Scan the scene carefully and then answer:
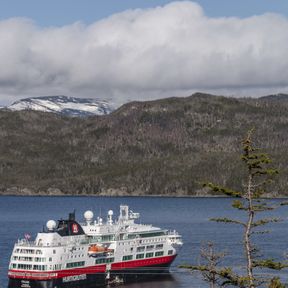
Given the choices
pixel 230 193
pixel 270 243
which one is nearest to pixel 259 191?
pixel 230 193

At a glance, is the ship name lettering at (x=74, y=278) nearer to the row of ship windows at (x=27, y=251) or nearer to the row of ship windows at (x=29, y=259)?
the row of ship windows at (x=29, y=259)

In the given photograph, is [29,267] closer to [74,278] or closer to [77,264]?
[74,278]

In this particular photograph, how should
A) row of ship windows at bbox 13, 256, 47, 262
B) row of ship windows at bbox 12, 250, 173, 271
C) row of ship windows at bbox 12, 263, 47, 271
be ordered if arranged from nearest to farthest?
1. row of ship windows at bbox 12, 263, 47, 271
2. row of ship windows at bbox 12, 250, 173, 271
3. row of ship windows at bbox 13, 256, 47, 262

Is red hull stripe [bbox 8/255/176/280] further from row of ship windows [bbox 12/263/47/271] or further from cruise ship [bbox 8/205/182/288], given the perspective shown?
row of ship windows [bbox 12/263/47/271]

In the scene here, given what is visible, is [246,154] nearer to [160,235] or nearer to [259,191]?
[259,191]

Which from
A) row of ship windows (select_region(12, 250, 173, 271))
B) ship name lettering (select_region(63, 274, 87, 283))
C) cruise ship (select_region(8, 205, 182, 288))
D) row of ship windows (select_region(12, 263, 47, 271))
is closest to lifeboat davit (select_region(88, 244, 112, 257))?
cruise ship (select_region(8, 205, 182, 288))

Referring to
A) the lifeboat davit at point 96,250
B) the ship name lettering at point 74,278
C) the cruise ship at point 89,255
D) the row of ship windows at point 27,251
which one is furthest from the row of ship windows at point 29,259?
the lifeboat davit at point 96,250

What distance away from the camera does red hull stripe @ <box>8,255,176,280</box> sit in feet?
362

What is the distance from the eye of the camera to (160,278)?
126562 mm

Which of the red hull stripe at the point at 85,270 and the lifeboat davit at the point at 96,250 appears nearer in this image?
the red hull stripe at the point at 85,270

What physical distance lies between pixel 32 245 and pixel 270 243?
8459 cm

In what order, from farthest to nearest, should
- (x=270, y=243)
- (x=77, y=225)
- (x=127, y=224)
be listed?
(x=270, y=243) < (x=127, y=224) < (x=77, y=225)

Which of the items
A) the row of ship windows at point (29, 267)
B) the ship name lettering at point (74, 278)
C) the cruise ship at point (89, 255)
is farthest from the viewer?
the ship name lettering at point (74, 278)

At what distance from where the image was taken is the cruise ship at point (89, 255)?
365 ft
